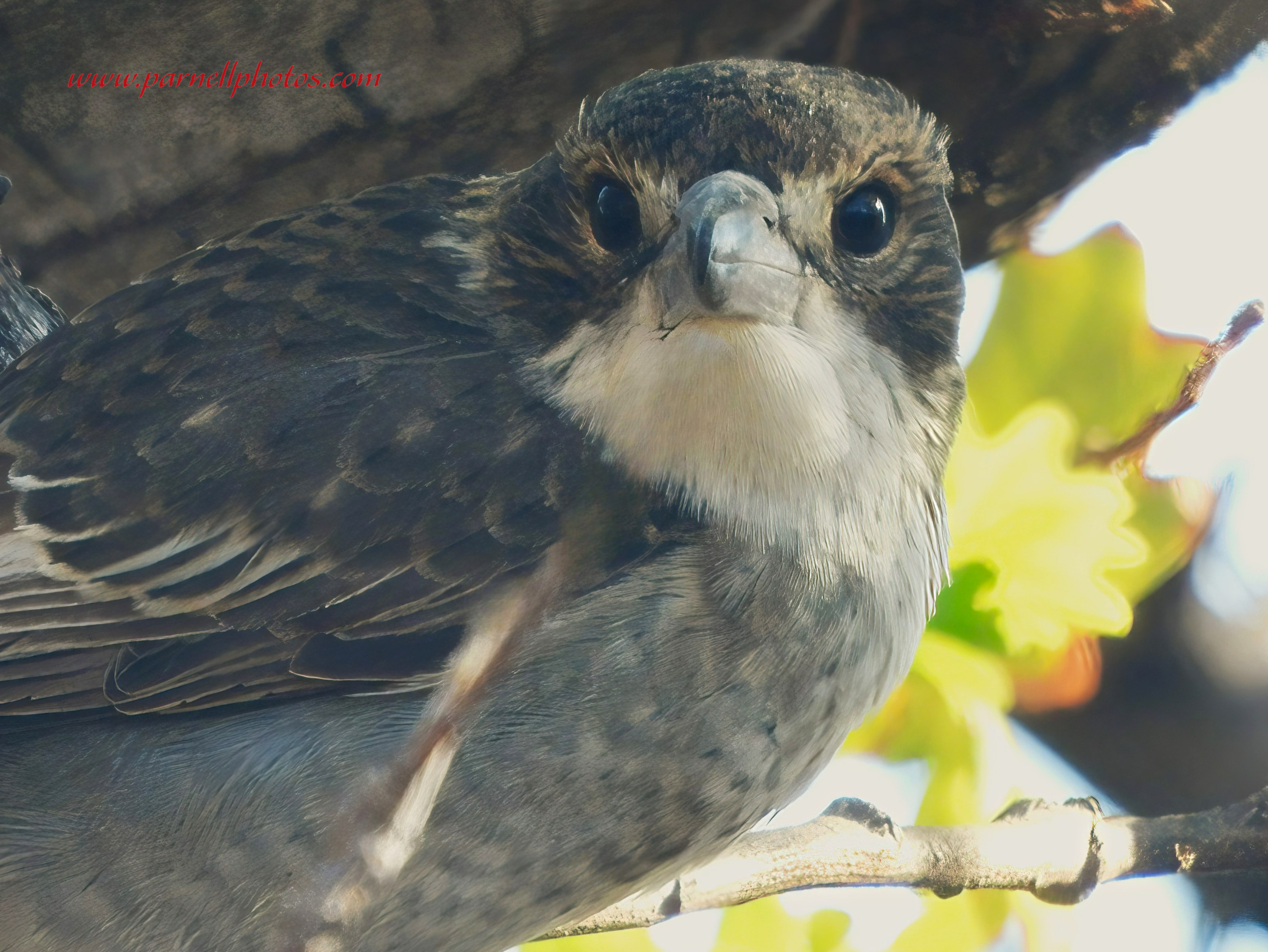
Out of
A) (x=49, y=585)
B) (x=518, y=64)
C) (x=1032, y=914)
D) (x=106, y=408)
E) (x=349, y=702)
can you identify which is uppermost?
(x=518, y=64)

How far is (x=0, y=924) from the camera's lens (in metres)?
1.83

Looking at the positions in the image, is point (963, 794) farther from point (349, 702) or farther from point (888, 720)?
point (349, 702)

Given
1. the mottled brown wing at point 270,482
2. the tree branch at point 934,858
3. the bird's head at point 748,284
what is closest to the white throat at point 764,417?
the bird's head at point 748,284

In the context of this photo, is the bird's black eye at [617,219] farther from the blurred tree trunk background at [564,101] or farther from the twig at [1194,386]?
the twig at [1194,386]

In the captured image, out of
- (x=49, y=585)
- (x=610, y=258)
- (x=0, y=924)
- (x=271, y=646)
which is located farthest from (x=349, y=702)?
(x=610, y=258)

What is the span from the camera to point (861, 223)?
185 cm

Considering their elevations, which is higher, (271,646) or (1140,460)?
(271,646)

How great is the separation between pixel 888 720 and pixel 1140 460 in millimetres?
805

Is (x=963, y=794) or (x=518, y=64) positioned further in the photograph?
(x=963, y=794)

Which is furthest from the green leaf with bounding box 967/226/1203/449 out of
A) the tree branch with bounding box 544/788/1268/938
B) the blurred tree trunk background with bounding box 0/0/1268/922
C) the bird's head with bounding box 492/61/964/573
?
the tree branch with bounding box 544/788/1268/938

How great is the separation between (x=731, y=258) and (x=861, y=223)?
46 cm

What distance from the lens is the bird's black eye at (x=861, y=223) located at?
1.83m

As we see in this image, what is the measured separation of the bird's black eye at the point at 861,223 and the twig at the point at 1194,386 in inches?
22.5

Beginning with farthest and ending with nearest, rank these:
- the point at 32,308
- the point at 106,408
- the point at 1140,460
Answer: the point at 32,308, the point at 1140,460, the point at 106,408
